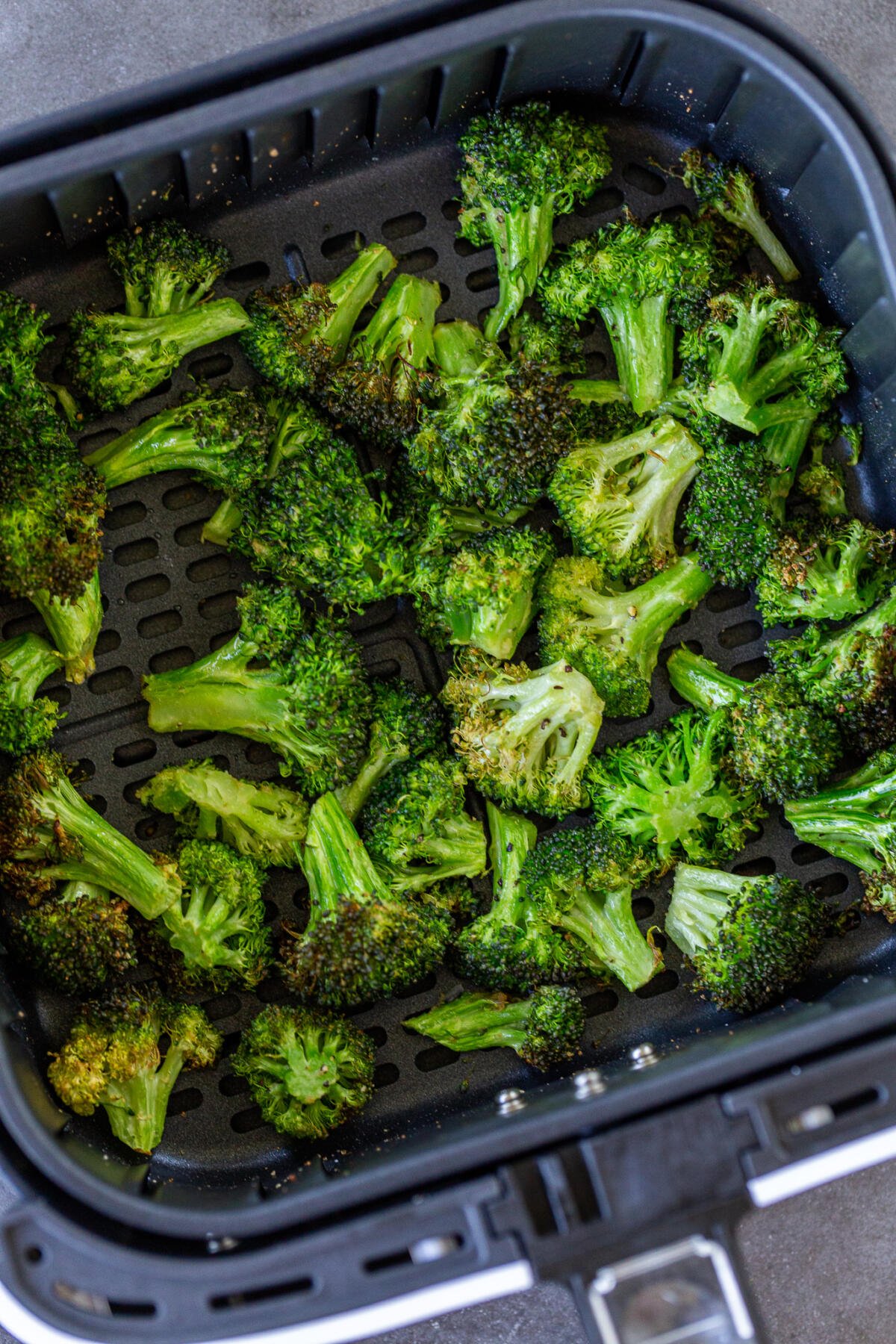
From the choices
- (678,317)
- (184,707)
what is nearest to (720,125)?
(678,317)

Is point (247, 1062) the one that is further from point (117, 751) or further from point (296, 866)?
point (117, 751)

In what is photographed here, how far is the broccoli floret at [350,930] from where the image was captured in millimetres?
1662

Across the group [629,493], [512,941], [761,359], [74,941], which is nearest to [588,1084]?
[512,941]

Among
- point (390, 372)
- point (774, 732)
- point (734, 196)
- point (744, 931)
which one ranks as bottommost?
point (744, 931)

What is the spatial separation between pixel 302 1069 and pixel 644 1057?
1.55 ft

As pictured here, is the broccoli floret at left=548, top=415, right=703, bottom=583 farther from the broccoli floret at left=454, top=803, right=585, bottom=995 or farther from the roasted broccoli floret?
the roasted broccoli floret

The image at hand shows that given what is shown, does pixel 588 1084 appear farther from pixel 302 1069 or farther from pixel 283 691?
pixel 283 691

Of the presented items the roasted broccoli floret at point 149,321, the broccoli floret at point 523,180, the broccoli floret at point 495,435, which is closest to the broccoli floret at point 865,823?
the broccoli floret at point 495,435

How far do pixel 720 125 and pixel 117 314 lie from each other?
92cm

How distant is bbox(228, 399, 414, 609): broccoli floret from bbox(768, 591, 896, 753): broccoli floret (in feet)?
1.97

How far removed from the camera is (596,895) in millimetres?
1768

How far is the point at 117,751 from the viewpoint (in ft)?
5.87

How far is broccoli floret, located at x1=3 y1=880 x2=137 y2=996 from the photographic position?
5.33 feet

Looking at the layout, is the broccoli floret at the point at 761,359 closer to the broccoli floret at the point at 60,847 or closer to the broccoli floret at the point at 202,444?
the broccoli floret at the point at 202,444
